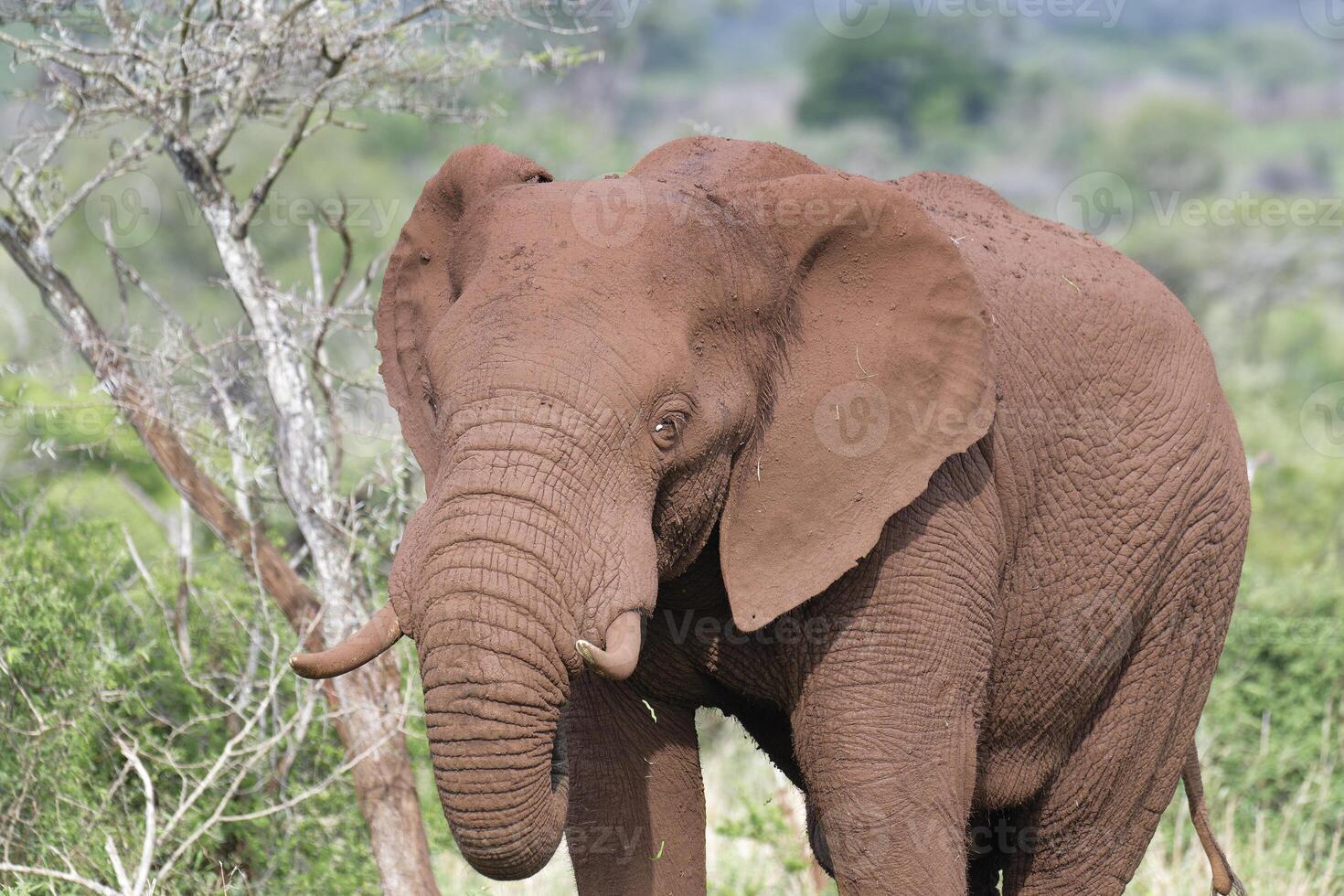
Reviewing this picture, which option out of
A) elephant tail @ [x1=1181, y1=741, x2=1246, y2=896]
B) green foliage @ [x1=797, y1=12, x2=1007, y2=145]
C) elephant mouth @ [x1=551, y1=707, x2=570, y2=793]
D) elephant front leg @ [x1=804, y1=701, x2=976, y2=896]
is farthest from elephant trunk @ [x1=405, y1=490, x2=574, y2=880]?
green foliage @ [x1=797, y1=12, x2=1007, y2=145]

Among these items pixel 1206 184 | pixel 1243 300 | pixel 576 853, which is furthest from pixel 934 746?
pixel 1206 184

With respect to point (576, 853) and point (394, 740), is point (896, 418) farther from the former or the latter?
point (394, 740)

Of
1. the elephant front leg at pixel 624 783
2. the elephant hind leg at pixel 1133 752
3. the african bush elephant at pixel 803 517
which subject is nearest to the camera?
the african bush elephant at pixel 803 517

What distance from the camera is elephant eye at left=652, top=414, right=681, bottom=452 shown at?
161 inches

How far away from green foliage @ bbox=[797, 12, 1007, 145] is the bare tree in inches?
2350

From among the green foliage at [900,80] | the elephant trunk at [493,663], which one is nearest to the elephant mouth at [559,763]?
the elephant trunk at [493,663]

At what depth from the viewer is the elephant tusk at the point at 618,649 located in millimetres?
3717

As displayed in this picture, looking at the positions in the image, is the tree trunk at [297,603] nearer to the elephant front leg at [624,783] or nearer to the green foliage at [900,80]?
the elephant front leg at [624,783]

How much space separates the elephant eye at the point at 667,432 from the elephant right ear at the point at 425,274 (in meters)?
0.73

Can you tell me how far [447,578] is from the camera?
375 centimetres

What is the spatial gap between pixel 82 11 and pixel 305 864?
11.1 feet

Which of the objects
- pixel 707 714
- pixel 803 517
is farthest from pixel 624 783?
pixel 707 714

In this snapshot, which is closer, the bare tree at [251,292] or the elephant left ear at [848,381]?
the elephant left ear at [848,381]

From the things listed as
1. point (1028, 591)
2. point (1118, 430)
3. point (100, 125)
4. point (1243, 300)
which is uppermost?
point (1243, 300)
